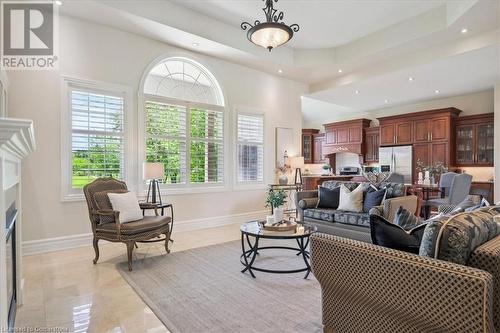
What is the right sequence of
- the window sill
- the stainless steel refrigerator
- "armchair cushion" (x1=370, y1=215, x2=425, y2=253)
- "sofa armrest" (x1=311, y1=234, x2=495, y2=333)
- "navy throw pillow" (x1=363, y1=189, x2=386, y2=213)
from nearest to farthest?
"sofa armrest" (x1=311, y1=234, x2=495, y2=333) → "armchair cushion" (x1=370, y1=215, x2=425, y2=253) → "navy throw pillow" (x1=363, y1=189, x2=386, y2=213) → the window sill → the stainless steel refrigerator

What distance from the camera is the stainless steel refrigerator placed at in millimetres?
7883

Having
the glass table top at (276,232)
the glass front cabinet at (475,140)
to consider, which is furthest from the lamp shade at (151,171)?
the glass front cabinet at (475,140)

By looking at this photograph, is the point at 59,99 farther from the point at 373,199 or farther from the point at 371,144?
the point at 371,144

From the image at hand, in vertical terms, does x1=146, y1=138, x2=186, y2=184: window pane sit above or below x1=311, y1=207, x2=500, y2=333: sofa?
above

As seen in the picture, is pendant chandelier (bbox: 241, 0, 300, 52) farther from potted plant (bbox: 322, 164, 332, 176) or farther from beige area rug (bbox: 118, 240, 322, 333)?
potted plant (bbox: 322, 164, 332, 176)

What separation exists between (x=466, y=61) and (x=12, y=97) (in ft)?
23.8

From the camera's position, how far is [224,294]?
8.66 ft

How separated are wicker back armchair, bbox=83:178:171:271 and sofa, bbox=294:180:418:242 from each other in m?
2.23

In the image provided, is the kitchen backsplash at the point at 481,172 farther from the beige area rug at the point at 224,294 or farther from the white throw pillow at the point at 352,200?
the beige area rug at the point at 224,294

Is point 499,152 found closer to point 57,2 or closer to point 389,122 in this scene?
point 389,122

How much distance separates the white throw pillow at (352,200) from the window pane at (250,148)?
7.88 feet

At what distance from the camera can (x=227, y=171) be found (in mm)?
5922

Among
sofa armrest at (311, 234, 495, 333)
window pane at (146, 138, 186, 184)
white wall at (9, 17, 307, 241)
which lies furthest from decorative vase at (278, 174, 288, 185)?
sofa armrest at (311, 234, 495, 333)

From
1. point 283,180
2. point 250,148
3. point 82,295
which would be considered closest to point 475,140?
point 283,180
